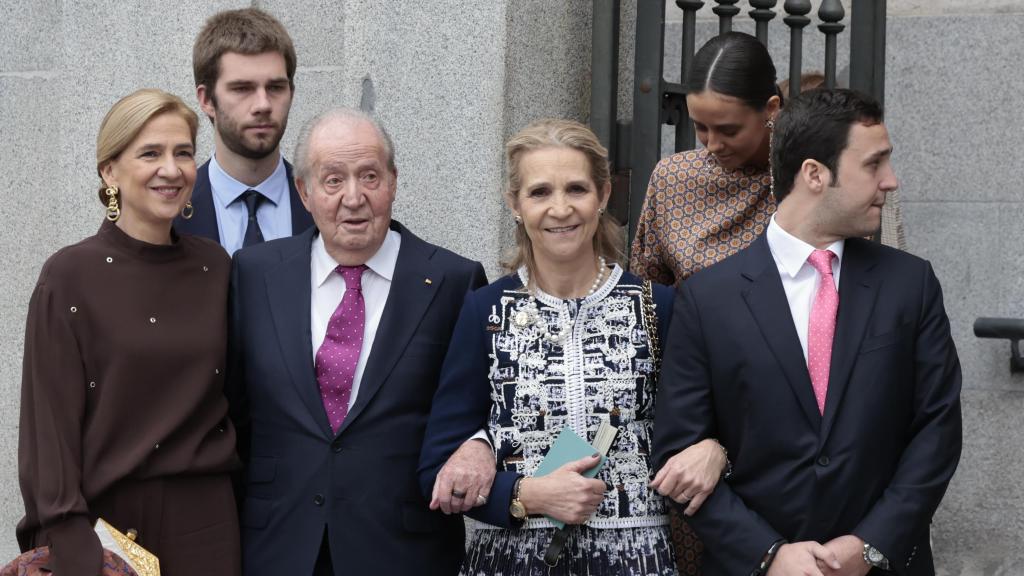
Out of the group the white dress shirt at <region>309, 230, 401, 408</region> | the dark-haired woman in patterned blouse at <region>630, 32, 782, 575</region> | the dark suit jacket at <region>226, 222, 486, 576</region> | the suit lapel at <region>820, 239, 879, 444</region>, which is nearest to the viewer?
the suit lapel at <region>820, 239, 879, 444</region>

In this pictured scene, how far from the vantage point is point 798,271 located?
3.71 metres

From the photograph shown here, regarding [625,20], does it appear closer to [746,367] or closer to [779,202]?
[779,202]

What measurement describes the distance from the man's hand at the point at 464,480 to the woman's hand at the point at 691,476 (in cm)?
45

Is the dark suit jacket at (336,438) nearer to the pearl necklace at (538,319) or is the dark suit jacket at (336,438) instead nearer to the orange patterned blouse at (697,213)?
the pearl necklace at (538,319)

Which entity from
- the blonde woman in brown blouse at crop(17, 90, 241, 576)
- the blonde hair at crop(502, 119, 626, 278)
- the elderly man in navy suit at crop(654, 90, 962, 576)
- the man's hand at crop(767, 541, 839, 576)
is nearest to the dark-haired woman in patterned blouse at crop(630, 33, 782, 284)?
the blonde hair at crop(502, 119, 626, 278)

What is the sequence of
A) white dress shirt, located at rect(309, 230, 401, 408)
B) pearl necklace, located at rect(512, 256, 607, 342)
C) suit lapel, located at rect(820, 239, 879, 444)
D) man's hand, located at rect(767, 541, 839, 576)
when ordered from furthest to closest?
white dress shirt, located at rect(309, 230, 401, 408), pearl necklace, located at rect(512, 256, 607, 342), suit lapel, located at rect(820, 239, 879, 444), man's hand, located at rect(767, 541, 839, 576)

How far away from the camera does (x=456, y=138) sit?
4.98 m

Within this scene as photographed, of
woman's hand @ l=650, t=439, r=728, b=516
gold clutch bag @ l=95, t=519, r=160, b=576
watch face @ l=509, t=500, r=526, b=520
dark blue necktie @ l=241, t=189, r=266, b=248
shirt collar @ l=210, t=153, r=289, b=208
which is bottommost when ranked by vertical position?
gold clutch bag @ l=95, t=519, r=160, b=576

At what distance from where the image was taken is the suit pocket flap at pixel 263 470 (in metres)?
4.00

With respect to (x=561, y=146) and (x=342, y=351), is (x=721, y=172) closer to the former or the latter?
(x=561, y=146)

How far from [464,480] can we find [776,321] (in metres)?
0.91

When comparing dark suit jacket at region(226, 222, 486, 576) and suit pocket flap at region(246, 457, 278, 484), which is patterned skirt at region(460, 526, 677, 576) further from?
suit pocket flap at region(246, 457, 278, 484)

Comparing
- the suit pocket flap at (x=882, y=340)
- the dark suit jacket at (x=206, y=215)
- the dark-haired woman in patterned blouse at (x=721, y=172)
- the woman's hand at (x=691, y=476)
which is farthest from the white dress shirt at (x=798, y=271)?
the dark suit jacket at (x=206, y=215)

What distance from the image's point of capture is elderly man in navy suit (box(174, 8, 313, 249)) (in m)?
4.70
